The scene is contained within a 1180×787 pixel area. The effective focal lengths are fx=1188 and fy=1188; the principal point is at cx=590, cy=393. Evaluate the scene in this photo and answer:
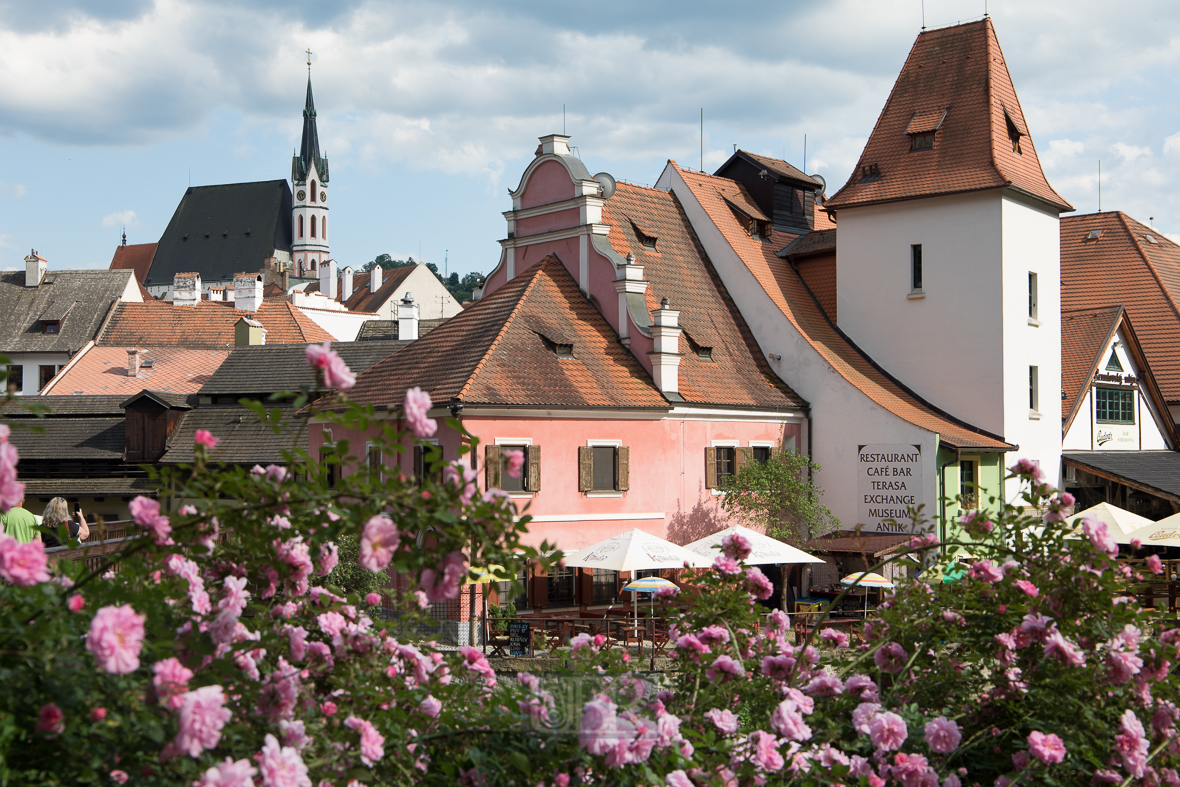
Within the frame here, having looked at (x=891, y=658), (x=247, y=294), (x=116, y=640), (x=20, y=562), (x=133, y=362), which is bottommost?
(x=891, y=658)

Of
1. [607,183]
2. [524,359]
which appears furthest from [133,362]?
[524,359]

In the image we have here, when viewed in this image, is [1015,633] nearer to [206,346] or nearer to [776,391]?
[776,391]

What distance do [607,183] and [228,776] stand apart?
27357mm

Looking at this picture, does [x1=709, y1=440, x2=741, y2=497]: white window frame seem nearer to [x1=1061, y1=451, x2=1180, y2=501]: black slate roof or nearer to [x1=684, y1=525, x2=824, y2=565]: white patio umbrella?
[x1=684, y1=525, x2=824, y2=565]: white patio umbrella

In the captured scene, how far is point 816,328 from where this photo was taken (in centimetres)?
3072

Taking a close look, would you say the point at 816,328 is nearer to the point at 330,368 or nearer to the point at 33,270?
the point at 330,368

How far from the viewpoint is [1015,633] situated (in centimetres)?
634

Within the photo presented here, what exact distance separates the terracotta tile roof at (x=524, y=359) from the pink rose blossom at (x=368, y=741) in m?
17.6

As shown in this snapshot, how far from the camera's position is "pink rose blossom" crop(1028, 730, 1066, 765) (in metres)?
5.64

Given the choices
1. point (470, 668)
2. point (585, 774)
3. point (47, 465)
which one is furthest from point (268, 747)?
point (47, 465)

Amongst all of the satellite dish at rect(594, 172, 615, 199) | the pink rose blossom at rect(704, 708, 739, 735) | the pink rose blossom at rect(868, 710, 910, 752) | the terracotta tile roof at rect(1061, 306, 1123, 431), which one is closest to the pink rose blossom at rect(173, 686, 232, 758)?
the pink rose blossom at rect(704, 708, 739, 735)

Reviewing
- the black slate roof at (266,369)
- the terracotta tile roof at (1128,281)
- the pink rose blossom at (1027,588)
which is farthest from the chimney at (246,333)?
the pink rose blossom at (1027,588)

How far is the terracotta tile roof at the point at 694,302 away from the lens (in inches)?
1081

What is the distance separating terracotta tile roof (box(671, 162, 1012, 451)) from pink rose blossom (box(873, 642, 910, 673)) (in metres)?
20.9
